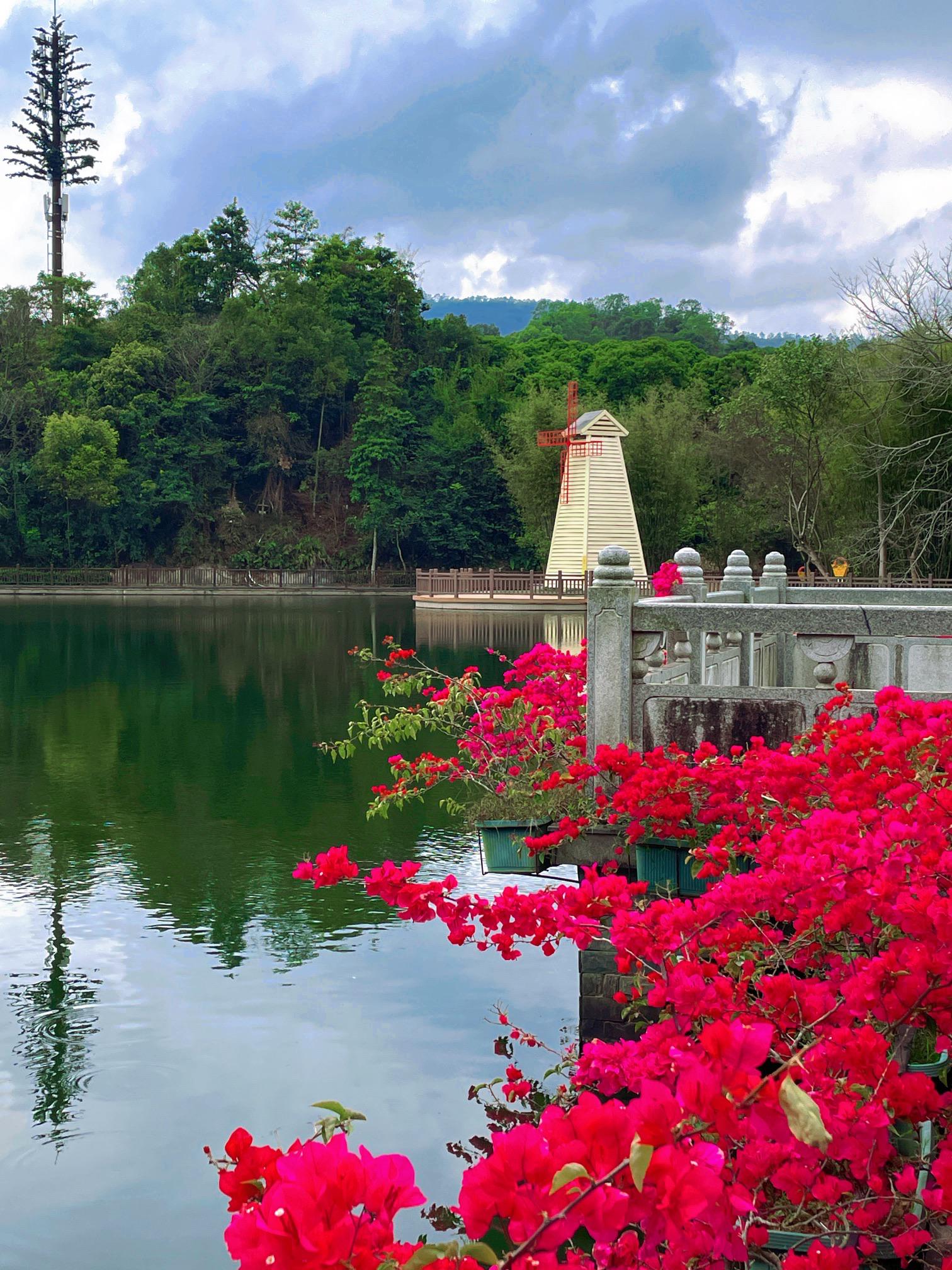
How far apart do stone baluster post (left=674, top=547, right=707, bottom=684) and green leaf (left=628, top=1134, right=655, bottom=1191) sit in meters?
4.57

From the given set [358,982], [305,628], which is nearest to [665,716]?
[358,982]

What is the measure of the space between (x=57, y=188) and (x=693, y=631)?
65940 millimetres

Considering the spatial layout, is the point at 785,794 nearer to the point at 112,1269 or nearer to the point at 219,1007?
the point at 112,1269

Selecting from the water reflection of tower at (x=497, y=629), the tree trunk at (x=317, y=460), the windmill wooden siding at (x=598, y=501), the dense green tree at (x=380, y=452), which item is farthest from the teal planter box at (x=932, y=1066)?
the tree trunk at (x=317, y=460)

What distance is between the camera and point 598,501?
137 ft

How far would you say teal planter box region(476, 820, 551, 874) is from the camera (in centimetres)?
630

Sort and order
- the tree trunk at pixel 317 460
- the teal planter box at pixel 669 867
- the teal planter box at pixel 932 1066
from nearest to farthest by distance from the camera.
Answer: the teal planter box at pixel 932 1066, the teal planter box at pixel 669 867, the tree trunk at pixel 317 460

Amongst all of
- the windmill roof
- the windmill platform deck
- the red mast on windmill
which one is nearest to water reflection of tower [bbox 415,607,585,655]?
the windmill platform deck

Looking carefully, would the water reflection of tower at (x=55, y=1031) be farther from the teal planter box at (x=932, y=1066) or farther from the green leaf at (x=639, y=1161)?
the green leaf at (x=639, y=1161)

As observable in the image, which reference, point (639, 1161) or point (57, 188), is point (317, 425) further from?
point (639, 1161)

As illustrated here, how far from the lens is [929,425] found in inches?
1091

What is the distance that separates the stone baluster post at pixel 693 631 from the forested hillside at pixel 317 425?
37.7m

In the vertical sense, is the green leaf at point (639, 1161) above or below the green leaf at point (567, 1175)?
above

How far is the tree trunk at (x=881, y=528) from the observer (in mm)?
27297
